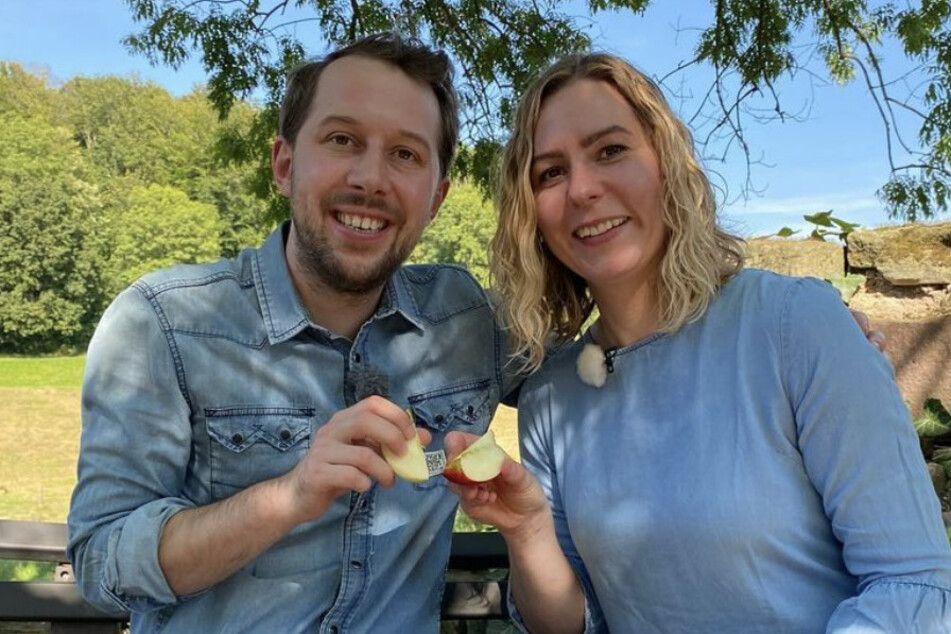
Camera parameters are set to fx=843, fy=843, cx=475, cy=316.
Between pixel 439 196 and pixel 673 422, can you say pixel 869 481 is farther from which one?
pixel 439 196

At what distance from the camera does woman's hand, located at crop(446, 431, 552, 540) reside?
1.62m

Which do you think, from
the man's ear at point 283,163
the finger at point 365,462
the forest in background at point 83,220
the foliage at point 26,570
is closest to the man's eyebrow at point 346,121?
the man's ear at point 283,163

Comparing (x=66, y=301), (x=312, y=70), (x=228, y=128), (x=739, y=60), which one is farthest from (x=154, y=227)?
(x=312, y=70)

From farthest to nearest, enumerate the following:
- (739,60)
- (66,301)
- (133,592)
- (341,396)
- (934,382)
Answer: (66,301), (739,60), (934,382), (341,396), (133,592)

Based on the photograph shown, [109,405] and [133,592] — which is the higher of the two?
[109,405]

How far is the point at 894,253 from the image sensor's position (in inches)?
181

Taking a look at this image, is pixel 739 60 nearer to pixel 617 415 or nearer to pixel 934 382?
pixel 934 382

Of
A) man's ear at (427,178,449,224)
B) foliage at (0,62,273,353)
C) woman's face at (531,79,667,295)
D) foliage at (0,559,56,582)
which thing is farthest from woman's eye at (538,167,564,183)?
foliage at (0,62,273,353)

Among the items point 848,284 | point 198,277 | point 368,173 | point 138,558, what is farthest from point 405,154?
point 848,284

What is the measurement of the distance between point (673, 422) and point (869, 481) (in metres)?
0.39

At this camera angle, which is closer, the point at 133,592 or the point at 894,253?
the point at 133,592

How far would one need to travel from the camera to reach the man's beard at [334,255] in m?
2.02

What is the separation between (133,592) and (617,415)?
3.49 feet

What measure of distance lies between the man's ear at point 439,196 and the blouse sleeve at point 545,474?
57cm
